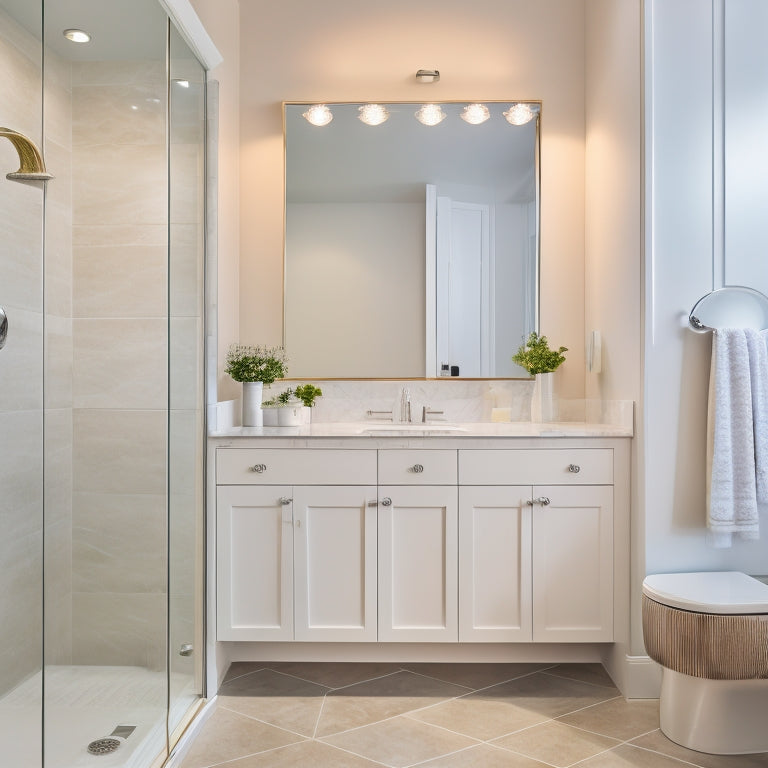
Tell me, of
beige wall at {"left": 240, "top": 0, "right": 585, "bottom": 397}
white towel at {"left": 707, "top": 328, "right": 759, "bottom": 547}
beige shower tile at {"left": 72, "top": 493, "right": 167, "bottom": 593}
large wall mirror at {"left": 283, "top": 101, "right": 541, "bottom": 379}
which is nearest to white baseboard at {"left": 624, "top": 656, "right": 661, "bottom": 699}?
white towel at {"left": 707, "top": 328, "right": 759, "bottom": 547}

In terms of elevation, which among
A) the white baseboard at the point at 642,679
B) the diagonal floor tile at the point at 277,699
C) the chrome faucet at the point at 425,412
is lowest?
the diagonal floor tile at the point at 277,699

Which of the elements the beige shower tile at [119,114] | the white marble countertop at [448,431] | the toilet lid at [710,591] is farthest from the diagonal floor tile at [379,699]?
the beige shower tile at [119,114]

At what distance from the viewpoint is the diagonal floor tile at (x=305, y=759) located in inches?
77.0

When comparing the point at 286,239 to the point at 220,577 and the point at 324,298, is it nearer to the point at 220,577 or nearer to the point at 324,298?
the point at 324,298

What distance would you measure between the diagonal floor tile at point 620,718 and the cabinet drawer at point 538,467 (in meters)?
0.74

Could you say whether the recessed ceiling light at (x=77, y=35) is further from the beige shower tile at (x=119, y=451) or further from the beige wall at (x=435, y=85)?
the beige wall at (x=435, y=85)

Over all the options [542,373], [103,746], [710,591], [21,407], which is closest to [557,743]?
[710,591]

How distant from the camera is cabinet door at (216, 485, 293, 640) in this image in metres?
2.41

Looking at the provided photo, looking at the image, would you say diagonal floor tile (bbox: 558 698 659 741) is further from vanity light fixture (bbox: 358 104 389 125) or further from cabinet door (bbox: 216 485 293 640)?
vanity light fixture (bbox: 358 104 389 125)

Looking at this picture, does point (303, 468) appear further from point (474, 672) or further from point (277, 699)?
point (474, 672)

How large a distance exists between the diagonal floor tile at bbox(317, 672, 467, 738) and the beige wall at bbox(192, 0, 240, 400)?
1.23 meters

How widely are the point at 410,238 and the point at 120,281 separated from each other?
1.51 meters

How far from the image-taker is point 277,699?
93.1 inches

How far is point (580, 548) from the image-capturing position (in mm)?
2410
